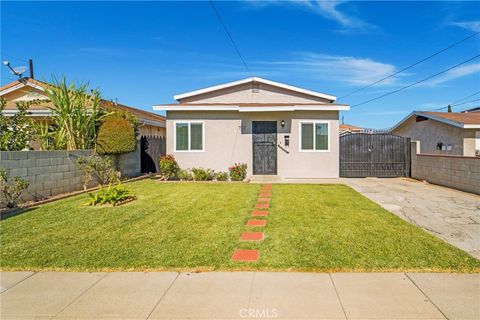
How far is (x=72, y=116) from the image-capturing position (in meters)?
10.0

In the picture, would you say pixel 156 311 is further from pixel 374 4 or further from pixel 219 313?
pixel 374 4

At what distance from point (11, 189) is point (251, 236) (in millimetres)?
6166

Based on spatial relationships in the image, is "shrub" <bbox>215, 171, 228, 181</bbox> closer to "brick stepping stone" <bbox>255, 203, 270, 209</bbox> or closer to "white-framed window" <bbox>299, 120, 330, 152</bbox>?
"white-framed window" <bbox>299, 120, 330, 152</bbox>

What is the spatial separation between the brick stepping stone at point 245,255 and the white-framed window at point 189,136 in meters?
8.97

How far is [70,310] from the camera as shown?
2859 millimetres

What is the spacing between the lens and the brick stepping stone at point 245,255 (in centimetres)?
398

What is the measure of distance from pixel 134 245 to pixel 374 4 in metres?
13.8

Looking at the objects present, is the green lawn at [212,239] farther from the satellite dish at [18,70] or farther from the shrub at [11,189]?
the satellite dish at [18,70]

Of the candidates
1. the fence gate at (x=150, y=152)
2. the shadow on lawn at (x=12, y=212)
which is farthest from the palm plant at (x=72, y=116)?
the fence gate at (x=150, y=152)

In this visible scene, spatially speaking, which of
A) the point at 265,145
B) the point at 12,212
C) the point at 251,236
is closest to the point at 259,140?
the point at 265,145

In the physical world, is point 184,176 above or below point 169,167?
below

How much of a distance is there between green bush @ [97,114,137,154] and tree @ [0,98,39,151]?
86.9 inches

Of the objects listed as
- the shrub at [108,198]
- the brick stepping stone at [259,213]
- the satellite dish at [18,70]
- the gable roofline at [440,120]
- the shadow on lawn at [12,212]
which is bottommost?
the brick stepping stone at [259,213]
